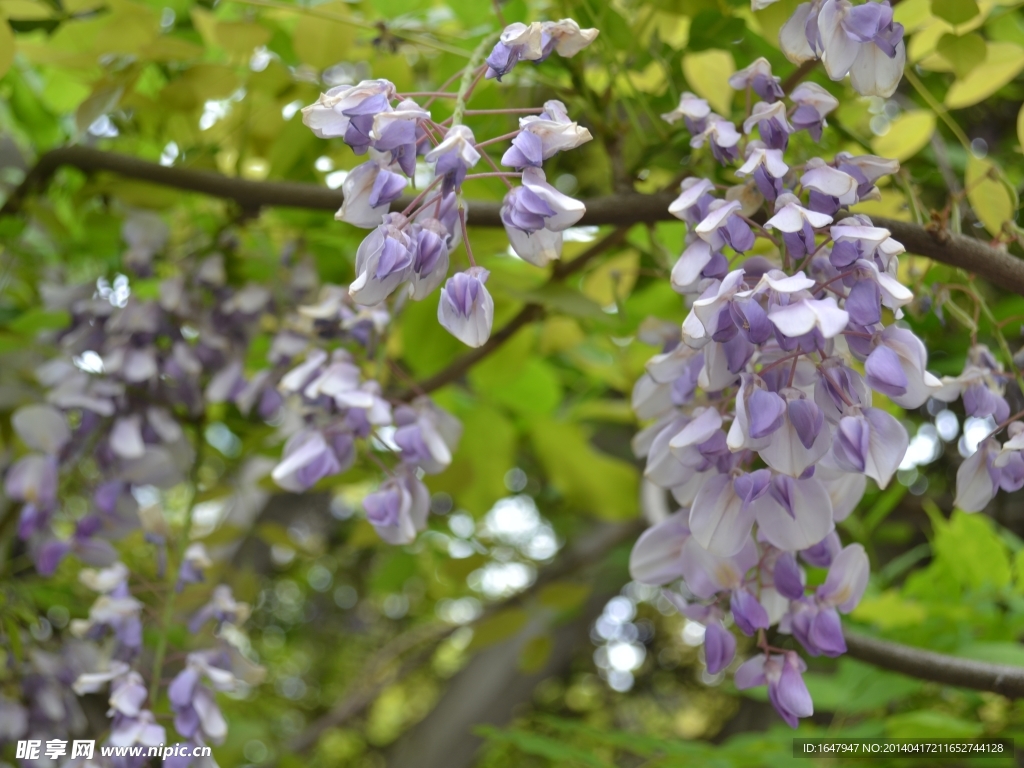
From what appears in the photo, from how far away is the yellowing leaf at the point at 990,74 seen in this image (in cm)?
64

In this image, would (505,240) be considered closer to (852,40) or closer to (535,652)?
(852,40)

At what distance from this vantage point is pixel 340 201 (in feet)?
1.97

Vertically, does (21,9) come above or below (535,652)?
above

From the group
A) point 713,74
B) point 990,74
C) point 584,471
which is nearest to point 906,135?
point 990,74

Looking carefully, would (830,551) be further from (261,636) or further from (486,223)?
(261,636)

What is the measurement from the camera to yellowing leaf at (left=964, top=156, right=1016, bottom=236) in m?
0.54

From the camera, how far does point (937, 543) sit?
33.2 inches

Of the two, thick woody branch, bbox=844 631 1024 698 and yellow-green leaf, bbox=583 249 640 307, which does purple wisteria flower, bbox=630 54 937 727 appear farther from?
yellow-green leaf, bbox=583 249 640 307

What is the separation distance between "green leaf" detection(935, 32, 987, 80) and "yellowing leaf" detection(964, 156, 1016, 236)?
63mm

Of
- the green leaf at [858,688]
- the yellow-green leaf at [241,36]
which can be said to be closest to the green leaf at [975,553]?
the green leaf at [858,688]

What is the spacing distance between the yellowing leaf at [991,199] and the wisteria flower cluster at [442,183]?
29 centimetres

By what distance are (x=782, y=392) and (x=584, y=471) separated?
26.5 inches

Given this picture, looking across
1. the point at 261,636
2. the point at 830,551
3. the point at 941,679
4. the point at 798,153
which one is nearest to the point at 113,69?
the point at 798,153

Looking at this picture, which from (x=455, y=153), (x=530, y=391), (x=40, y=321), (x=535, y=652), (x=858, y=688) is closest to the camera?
(x=455, y=153)
